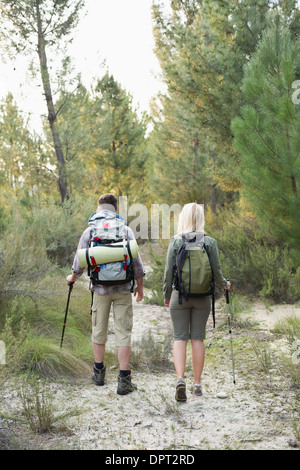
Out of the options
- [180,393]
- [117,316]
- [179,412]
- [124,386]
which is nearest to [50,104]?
[117,316]

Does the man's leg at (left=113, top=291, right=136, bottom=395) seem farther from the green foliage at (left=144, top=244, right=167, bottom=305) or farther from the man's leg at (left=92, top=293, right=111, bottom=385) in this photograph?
the green foliage at (left=144, top=244, right=167, bottom=305)

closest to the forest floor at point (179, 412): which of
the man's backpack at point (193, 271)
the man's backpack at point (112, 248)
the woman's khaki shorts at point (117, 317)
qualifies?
the woman's khaki shorts at point (117, 317)

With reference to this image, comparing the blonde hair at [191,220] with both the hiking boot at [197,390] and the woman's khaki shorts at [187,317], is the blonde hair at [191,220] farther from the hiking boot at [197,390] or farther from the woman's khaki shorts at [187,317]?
the hiking boot at [197,390]

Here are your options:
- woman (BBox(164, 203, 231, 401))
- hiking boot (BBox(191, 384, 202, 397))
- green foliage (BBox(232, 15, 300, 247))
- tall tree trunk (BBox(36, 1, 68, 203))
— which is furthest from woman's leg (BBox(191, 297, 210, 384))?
tall tree trunk (BBox(36, 1, 68, 203))

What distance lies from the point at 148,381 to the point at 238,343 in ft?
4.88

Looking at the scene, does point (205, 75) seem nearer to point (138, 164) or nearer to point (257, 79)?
point (257, 79)

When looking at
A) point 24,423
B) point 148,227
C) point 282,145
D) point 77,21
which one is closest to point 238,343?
point 282,145

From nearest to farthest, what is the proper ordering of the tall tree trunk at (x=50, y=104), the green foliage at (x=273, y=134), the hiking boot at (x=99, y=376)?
the hiking boot at (x=99, y=376)
the green foliage at (x=273, y=134)
the tall tree trunk at (x=50, y=104)

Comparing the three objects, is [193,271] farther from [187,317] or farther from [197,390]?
[197,390]

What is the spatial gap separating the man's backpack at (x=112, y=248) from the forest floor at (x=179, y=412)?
945 mm

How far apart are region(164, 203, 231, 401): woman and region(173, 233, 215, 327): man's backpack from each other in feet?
0.24

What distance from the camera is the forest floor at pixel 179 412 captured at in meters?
2.79
